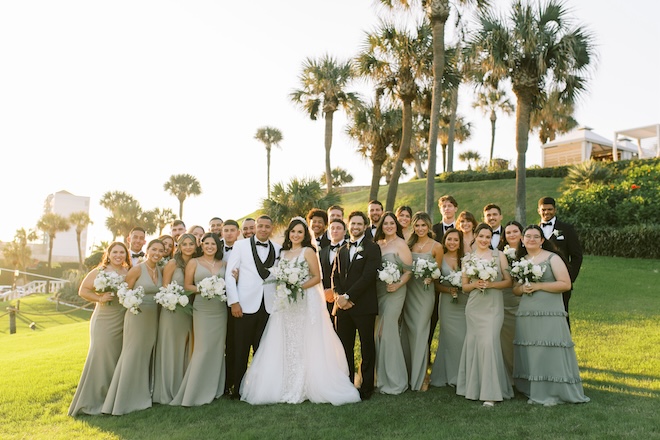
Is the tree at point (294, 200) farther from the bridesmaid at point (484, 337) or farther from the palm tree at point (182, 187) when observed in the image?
the palm tree at point (182, 187)

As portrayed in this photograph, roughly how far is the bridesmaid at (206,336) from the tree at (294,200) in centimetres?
1598

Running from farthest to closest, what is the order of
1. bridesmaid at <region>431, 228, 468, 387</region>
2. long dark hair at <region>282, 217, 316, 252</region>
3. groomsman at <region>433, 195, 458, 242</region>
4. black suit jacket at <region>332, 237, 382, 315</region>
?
1. groomsman at <region>433, 195, 458, 242</region>
2. bridesmaid at <region>431, 228, 468, 387</region>
3. long dark hair at <region>282, 217, 316, 252</region>
4. black suit jacket at <region>332, 237, 382, 315</region>

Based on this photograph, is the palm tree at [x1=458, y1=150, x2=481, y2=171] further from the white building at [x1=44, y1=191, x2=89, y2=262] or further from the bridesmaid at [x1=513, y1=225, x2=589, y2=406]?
the white building at [x1=44, y1=191, x2=89, y2=262]

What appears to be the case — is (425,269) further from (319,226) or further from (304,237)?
(319,226)

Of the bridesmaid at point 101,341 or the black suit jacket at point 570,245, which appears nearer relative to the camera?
the bridesmaid at point 101,341

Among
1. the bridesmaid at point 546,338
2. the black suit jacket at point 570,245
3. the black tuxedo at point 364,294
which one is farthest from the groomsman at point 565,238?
the black tuxedo at point 364,294

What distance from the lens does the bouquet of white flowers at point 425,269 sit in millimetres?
7293

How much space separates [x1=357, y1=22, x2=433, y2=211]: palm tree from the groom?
15.8 m

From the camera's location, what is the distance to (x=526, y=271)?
264 inches

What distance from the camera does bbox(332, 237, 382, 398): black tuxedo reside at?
7.21 meters

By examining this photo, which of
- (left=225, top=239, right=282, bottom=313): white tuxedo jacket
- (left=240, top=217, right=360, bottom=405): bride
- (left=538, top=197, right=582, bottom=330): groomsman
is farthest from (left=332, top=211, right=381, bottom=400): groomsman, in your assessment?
(left=538, top=197, right=582, bottom=330): groomsman

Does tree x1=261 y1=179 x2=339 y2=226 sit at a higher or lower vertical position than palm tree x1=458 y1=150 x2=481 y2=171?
lower

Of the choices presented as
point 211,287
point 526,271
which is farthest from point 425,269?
point 211,287

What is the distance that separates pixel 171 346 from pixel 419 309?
11.7ft
